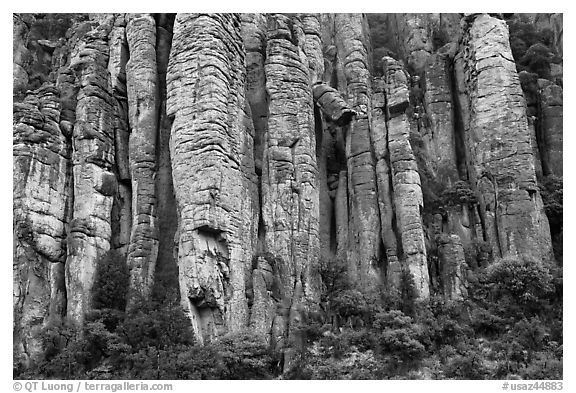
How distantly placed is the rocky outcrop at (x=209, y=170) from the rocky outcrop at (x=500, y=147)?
30.5ft

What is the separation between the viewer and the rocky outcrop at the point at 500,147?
28.9m

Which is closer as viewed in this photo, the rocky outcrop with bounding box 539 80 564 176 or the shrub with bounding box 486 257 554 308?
the shrub with bounding box 486 257 554 308

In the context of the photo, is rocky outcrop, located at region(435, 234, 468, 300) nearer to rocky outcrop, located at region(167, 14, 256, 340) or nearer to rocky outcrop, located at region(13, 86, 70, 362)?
rocky outcrop, located at region(167, 14, 256, 340)

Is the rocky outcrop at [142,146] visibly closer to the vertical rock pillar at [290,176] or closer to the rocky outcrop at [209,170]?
the rocky outcrop at [209,170]

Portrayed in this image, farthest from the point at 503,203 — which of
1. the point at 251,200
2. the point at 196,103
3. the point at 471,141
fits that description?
the point at 196,103

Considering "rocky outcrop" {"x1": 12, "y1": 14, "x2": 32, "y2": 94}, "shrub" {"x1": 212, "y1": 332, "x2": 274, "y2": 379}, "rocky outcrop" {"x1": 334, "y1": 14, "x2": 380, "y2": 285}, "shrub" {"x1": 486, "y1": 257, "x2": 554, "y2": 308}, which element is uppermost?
"rocky outcrop" {"x1": 12, "y1": 14, "x2": 32, "y2": 94}

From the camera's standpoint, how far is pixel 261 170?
29344 mm

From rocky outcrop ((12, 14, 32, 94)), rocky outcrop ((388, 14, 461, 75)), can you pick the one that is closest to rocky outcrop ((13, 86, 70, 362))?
rocky outcrop ((12, 14, 32, 94))

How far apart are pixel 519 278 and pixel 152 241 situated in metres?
12.9

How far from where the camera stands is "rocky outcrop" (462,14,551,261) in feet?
94.9

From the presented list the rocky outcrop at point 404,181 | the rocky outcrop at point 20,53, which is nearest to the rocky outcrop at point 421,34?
the rocky outcrop at point 404,181

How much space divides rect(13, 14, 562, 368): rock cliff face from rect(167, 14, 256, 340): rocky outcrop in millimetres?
64

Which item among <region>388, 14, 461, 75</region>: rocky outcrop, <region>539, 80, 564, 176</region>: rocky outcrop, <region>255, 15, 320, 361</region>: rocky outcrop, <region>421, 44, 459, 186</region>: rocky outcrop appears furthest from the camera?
<region>388, 14, 461, 75</region>: rocky outcrop

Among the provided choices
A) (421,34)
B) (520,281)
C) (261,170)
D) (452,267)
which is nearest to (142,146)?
(261,170)
